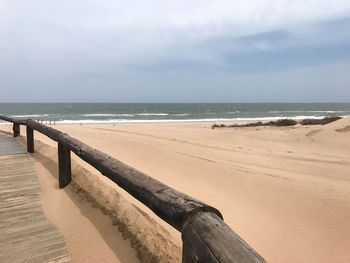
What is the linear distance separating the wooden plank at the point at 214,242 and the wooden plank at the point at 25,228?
1.67 meters

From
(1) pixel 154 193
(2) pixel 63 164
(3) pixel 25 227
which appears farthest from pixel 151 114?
(1) pixel 154 193

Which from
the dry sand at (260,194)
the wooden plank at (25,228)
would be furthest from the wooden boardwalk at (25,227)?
the dry sand at (260,194)

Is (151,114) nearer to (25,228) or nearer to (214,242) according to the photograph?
(25,228)

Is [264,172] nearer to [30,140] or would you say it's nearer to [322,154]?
[322,154]

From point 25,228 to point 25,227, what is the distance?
30 mm

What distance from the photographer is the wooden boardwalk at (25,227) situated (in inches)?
95.3

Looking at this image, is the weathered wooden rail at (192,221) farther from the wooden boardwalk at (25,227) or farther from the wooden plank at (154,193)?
the wooden boardwalk at (25,227)

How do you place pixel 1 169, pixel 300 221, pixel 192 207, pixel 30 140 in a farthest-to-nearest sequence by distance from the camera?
pixel 30 140
pixel 1 169
pixel 300 221
pixel 192 207

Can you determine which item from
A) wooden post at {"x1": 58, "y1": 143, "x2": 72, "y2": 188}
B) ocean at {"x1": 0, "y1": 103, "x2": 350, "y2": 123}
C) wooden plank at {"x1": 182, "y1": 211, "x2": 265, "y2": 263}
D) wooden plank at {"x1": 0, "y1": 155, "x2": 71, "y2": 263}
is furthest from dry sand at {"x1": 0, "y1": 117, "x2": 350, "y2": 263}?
ocean at {"x1": 0, "y1": 103, "x2": 350, "y2": 123}

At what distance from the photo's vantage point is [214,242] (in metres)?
1.27

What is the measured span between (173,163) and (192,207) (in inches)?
223

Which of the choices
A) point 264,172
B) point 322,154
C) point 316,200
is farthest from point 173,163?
point 322,154

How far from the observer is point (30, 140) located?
705cm

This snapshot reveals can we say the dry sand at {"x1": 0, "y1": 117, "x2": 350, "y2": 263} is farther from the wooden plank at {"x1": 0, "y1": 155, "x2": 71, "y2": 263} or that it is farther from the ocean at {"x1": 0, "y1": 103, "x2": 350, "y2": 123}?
the ocean at {"x1": 0, "y1": 103, "x2": 350, "y2": 123}
